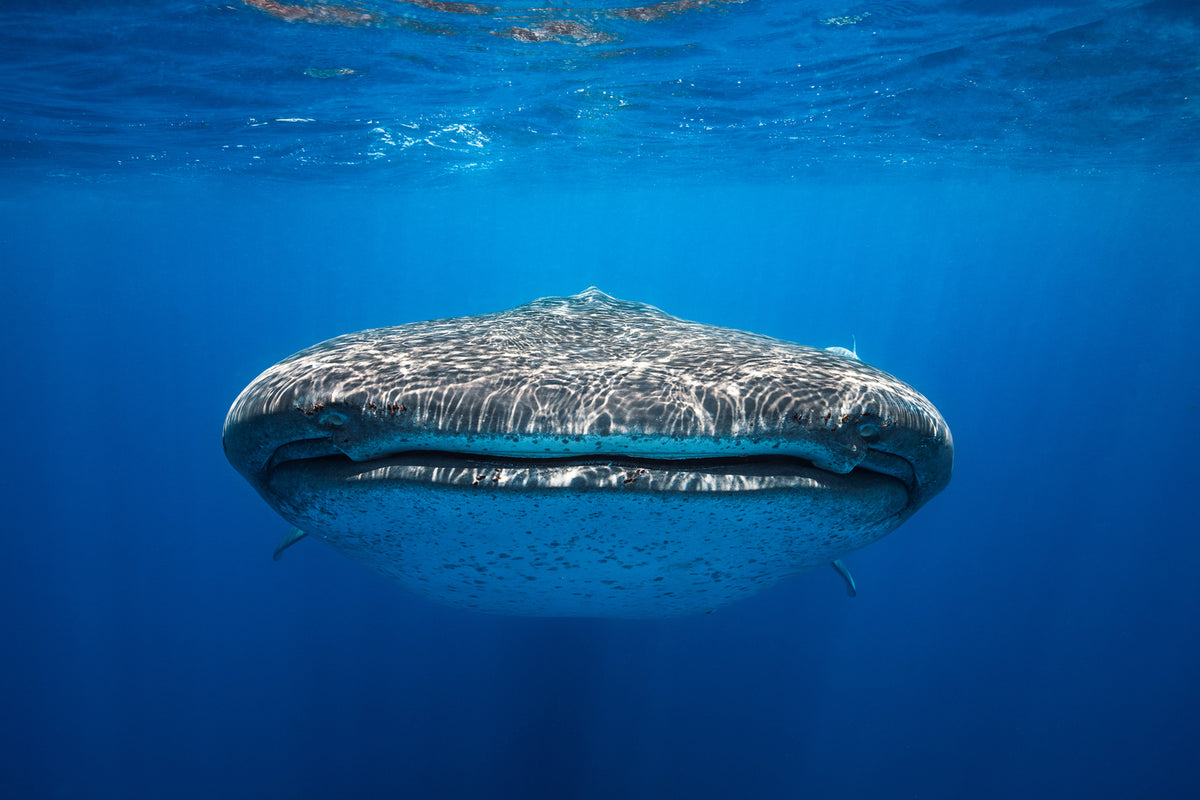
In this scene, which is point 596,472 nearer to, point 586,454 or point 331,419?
point 586,454

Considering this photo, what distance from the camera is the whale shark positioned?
2.14 m

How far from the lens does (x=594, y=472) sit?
2.15 metres

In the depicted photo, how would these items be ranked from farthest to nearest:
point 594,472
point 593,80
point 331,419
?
point 593,80 → point 331,419 → point 594,472

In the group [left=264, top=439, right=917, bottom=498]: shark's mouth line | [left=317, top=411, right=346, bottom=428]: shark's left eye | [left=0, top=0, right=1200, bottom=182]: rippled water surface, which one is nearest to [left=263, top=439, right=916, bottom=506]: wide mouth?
[left=264, top=439, right=917, bottom=498]: shark's mouth line

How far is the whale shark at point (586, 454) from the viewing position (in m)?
2.14

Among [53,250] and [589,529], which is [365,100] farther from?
[53,250]

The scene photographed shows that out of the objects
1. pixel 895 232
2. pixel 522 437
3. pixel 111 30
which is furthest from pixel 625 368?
pixel 895 232

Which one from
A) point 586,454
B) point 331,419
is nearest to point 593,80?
point 331,419

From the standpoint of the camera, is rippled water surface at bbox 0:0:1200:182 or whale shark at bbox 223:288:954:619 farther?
rippled water surface at bbox 0:0:1200:182

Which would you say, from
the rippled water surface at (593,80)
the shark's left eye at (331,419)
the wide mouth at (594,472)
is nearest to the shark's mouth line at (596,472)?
the wide mouth at (594,472)

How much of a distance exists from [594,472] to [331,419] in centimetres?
101

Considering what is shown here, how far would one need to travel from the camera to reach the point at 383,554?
308cm

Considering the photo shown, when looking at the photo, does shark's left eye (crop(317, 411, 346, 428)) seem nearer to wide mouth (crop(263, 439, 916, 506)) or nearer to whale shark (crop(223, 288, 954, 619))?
whale shark (crop(223, 288, 954, 619))

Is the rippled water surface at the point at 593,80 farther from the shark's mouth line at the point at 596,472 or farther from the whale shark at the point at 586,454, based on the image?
the shark's mouth line at the point at 596,472
